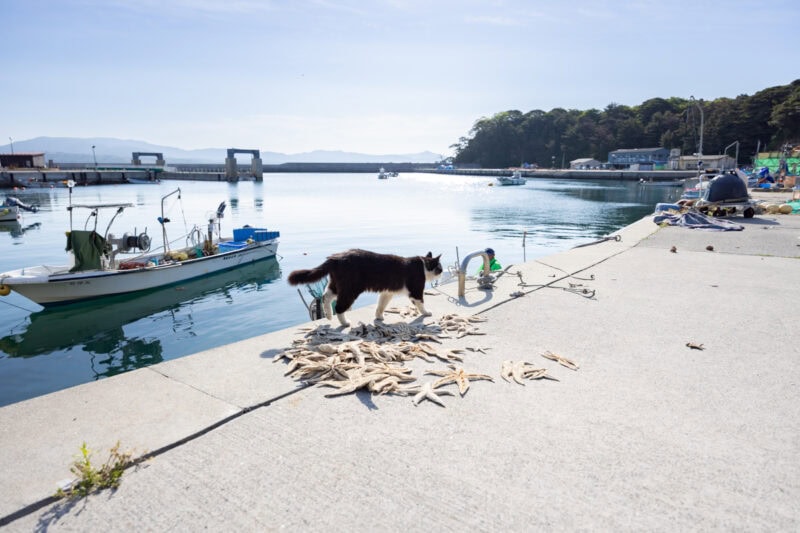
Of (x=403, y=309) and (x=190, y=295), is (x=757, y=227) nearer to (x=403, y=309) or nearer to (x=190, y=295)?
(x=403, y=309)

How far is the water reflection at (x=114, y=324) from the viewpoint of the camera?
38.3 feet

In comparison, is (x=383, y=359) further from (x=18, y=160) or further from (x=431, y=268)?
(x=18, y=160)

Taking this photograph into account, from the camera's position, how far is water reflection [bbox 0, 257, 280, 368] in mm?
11672

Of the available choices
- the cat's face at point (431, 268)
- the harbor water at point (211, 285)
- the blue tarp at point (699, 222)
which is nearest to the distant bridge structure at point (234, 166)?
the harbor water at point (211, 285)

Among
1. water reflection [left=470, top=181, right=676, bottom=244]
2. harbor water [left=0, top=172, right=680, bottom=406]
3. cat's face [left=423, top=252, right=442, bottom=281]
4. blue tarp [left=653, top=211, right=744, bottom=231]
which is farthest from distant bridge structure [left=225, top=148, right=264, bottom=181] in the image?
cat's face [left=423, top=252, right=442, bottom=281]

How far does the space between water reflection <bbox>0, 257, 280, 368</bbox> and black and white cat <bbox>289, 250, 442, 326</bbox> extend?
6.81m

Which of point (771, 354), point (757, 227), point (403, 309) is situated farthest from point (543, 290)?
point (757, 227)

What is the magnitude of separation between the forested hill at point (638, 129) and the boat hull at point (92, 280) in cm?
7291

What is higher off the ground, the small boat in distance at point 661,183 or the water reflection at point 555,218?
the small boat in distance at point 661,183

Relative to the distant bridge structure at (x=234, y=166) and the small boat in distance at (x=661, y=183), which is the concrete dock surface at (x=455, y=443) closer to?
the small boat in distance at (x=661, y=183)

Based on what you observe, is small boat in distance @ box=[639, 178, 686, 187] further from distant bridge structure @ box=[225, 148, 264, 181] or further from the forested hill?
distant bridge structure @ box=[225, 148, 264, 181]

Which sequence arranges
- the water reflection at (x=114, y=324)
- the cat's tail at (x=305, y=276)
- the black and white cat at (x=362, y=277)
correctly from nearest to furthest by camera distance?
the cat's tail at (x=305, y=276), the black and white cat at (x=362, y=277), the water reflection at (x=114, y=324)

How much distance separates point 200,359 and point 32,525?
9.52 ft

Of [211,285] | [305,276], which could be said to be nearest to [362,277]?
[305,276]
